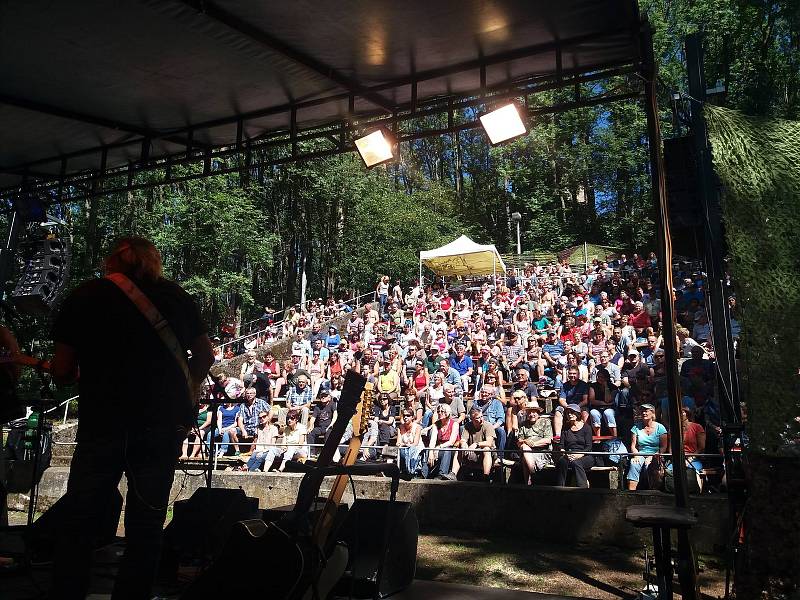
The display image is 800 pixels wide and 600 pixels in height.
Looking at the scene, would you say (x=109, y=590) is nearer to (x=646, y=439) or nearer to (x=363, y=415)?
(x=363, y=415)

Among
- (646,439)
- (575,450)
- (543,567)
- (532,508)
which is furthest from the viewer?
(575,450)

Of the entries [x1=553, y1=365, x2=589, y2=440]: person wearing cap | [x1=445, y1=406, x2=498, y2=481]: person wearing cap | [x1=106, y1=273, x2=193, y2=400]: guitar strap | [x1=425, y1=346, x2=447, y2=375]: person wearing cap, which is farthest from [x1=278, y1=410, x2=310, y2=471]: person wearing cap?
[x1=106, y1=273, x2=193, y2=400]: guitar strap

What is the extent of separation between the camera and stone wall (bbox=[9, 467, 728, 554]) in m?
5.76

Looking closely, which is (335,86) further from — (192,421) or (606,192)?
(606,192)

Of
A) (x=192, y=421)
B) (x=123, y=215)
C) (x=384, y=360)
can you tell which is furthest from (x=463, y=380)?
(x=123, y=215)

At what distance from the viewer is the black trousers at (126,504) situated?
240 cm

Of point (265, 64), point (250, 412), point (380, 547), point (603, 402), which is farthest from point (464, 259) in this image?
point (380, 547)

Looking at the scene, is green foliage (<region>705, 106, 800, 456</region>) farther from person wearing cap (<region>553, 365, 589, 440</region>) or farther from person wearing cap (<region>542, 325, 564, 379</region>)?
person wearing cap (<region>542, 325, 564, 379</region>)

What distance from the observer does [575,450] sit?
701cm

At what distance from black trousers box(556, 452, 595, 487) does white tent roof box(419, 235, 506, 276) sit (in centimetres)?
1408

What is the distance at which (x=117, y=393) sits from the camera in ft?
8.07

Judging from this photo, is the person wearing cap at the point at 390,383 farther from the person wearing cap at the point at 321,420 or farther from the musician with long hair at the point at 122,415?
the musician with long hair at the point at 122,415

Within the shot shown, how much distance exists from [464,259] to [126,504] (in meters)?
20.4

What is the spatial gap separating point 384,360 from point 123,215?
1299 centimetres
